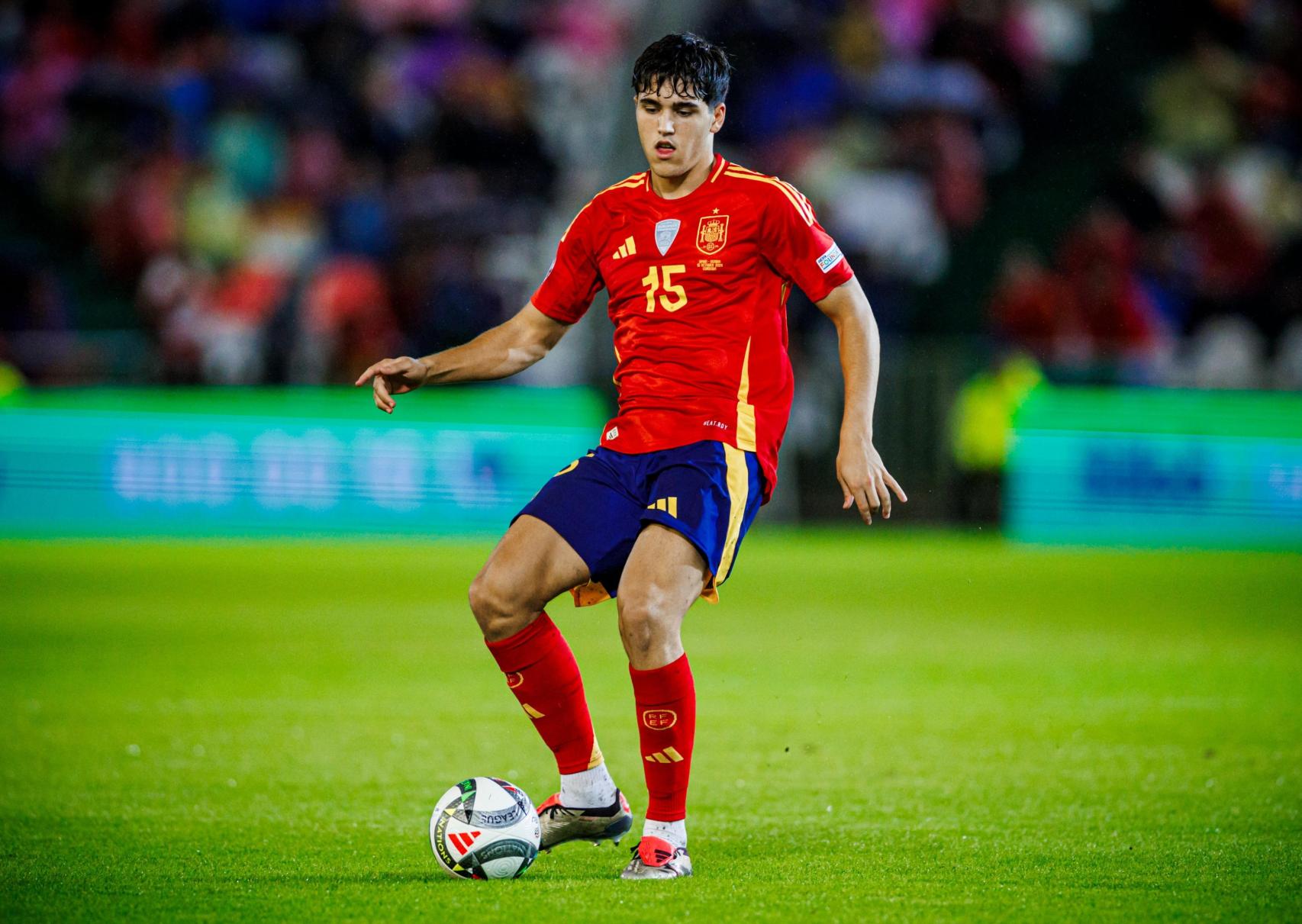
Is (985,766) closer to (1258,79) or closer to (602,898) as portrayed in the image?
(602,898)

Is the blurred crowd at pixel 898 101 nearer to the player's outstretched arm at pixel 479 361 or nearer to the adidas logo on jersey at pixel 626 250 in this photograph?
the player's outstretched arm at pixel 479 361

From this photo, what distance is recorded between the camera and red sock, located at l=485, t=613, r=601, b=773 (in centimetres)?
462

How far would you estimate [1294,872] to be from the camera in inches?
172

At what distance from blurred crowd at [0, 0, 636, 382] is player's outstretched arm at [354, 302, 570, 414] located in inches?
404

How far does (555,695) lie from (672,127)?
1538mm

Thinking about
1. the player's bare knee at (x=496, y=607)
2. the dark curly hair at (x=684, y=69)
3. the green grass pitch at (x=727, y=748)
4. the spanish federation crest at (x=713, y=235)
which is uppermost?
the dark curly hair at (x=684, y=69)

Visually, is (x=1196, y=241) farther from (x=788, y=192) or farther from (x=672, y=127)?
(x=672, y=127)

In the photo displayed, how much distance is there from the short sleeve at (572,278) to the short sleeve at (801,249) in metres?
0.54

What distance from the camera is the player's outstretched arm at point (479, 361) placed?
4809 millimetres

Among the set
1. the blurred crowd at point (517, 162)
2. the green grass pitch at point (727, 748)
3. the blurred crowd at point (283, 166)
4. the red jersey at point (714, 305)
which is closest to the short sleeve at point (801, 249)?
the red jersey at point (714, 305)

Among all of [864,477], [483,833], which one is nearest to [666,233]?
[864,477]

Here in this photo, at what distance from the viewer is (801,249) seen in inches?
183

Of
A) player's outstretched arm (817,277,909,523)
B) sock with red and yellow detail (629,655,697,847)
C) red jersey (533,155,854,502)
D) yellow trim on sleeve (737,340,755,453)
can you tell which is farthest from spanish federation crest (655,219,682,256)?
sock with red and yellow detail (629,655,697,847)

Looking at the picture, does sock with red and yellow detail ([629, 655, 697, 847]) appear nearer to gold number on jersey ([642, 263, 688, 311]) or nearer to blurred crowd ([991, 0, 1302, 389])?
gold number on jersey ([642, 263, 688, 311])
